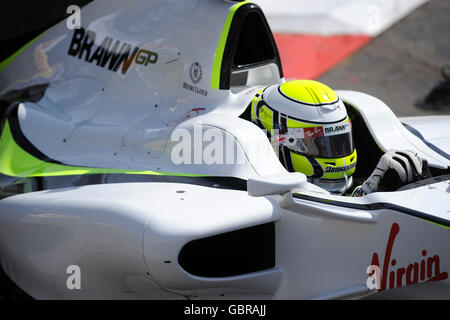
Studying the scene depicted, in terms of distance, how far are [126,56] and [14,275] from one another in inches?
56.7

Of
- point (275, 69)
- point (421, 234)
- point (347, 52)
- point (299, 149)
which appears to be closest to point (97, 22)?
point (275, 69)

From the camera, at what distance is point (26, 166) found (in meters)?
3.51

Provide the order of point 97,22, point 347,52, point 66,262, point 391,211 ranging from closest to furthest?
point 391,211, point 66,262, point 97,22, point 347,52

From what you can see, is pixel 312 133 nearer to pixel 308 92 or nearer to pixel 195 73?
Answer: pixel 308 92

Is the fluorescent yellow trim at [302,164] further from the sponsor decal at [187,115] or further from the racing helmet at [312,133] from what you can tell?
the sponsor decal at [187,115]

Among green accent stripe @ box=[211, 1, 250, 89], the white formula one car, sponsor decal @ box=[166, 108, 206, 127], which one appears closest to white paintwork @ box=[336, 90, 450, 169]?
the white formula one car

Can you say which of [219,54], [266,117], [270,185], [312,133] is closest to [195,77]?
[219,54]

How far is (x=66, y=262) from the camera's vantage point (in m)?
2.93

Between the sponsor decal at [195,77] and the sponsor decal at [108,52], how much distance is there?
0.93ft

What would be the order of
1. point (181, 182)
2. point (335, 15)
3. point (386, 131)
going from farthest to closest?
point (335, 15) → point (386, 131) → point (181, 182)

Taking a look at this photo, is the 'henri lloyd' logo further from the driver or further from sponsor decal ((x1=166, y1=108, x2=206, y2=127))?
sponsor decal ((x1=166, y1=108, x2=206, y2=127))

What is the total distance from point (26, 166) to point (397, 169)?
202 centimetres

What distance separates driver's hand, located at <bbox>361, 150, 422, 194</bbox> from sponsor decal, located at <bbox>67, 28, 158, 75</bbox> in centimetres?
144
